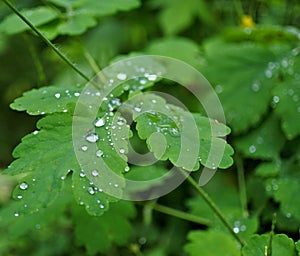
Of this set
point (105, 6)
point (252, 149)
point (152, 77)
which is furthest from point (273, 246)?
point (105, 6)

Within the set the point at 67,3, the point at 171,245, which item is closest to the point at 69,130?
the point at 67,3

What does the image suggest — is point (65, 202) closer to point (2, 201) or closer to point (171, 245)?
point (171, 245)

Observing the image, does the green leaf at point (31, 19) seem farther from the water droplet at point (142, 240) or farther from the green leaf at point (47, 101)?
the water droplet at point (142, 240)

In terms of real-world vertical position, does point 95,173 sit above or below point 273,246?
above

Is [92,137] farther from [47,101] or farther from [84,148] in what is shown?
[47,101]

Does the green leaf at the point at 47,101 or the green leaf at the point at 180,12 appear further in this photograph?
the green leaf at the point at 180,12

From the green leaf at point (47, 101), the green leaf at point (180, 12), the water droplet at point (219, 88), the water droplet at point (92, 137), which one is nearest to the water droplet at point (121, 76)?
the green leaf at point (47, 101)
